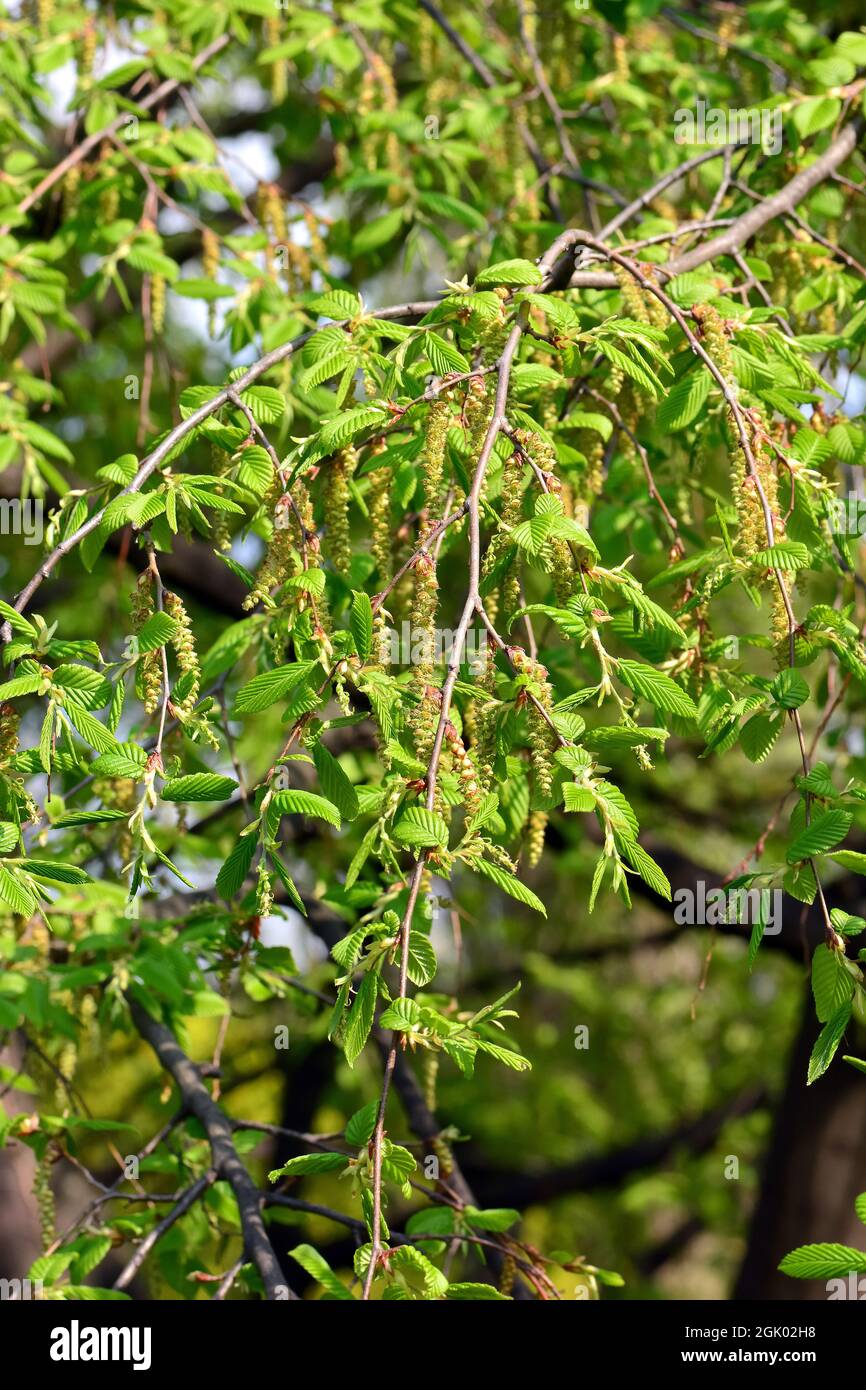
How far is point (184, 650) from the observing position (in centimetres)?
178

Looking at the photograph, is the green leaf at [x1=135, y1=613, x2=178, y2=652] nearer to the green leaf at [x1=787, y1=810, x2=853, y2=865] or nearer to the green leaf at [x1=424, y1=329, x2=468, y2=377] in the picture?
the green leaf at [x1=424, y1=329, x2=468, y2=377]

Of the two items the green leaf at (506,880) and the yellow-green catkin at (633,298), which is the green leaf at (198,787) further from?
the yellow-green catkin at (633,298)

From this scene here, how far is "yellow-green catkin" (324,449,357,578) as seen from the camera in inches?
78.7

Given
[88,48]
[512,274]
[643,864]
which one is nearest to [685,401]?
[512,274]

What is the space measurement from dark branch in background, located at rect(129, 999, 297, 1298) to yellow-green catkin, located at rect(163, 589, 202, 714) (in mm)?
1010


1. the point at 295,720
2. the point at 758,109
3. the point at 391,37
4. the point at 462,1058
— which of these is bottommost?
the point at 462,1058
